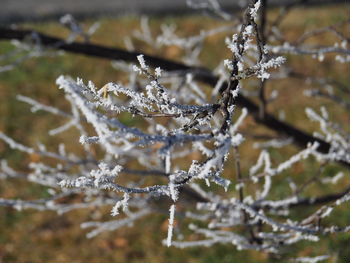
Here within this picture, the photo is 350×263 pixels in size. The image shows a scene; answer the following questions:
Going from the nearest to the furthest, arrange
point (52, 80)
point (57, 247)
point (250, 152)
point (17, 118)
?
point (57, 247) < point (250, 152) < point (17, 118) < point (52, 80)

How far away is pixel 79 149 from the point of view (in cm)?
675

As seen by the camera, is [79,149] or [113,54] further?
Answer: [79,149]

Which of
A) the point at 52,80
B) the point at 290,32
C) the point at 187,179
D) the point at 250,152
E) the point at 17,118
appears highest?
the point at 290,32

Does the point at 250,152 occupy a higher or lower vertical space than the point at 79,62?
lower

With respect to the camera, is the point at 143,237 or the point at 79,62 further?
the point at 79,62

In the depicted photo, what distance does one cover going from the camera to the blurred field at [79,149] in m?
5.23

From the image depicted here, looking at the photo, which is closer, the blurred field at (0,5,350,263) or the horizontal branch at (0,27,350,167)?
the horizontal branch at (0,27,350,167)

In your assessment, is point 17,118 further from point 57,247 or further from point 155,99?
point 155,99

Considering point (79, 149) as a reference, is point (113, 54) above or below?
below

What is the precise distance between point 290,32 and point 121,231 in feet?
16.6

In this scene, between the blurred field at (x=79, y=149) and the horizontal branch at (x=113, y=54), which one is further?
the blurred field at (x=79, y=149)

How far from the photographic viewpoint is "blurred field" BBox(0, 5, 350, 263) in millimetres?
5230

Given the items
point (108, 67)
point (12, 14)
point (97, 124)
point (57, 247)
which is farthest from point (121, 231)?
point (12, 14)

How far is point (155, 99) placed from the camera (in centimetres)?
120
